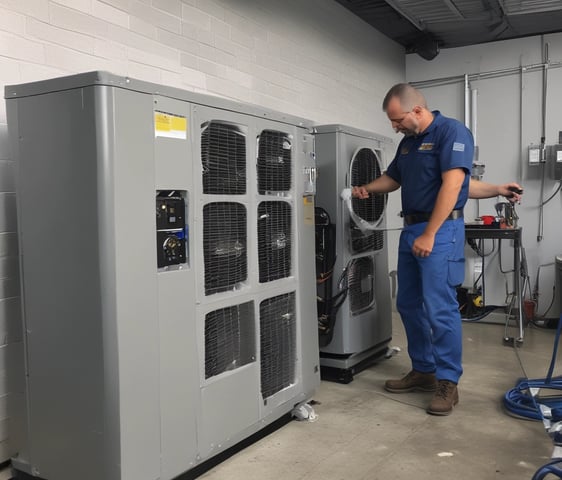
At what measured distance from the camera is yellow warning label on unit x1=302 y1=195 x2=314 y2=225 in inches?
114

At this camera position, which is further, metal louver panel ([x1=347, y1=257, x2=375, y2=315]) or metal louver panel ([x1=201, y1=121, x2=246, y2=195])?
metal louver panel ([x1=347, y1=257, x2=375, y2=315])

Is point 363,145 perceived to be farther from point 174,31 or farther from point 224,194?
point 224,194

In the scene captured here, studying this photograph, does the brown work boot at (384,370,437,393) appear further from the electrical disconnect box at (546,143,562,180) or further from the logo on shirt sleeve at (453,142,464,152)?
the electrical disconnect box at (546,143,562,180)

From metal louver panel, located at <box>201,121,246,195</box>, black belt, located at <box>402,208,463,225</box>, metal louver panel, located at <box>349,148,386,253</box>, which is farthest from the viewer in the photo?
metal louver panel, located at <box>349,148,386,253</box>

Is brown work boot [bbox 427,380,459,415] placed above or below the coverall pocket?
below

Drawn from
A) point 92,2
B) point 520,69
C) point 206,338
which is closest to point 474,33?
point 520,69

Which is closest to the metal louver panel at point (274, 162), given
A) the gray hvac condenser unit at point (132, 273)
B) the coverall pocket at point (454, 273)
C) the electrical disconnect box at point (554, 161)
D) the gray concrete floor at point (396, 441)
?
the gray hvac condenser unit at point (132, 273)

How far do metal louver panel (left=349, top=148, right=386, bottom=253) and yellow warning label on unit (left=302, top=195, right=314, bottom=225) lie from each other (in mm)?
495

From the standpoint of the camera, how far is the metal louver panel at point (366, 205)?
11.4ft

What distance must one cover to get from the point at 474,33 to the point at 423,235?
11.3 feet

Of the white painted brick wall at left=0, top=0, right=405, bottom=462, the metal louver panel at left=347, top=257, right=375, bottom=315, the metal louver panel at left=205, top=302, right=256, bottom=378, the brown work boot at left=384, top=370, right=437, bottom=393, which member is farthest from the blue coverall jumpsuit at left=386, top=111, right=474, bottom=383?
the white painted brick wall at left=0, top=0, right=405, bottom=462

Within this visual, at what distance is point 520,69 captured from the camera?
219 inches

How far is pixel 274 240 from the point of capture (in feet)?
8.76

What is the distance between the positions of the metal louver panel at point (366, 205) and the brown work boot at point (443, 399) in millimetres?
954
